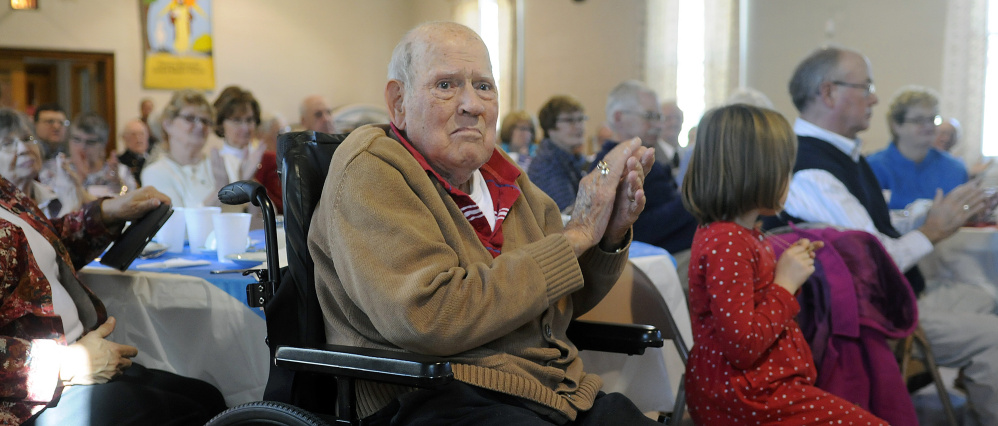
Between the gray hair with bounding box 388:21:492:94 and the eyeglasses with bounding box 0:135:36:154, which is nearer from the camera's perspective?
the gray hair with bounding box 388:21:492:94

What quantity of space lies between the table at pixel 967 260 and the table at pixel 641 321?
1214 mm

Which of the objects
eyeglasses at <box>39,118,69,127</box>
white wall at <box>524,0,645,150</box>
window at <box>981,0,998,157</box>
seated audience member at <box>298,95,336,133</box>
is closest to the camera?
seated audience member at <box>298,95,336,133</box>

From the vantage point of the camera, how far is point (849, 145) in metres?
2.73

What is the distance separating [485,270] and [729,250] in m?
0.65

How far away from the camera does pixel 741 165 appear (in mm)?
1839

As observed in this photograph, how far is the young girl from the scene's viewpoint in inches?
63.6

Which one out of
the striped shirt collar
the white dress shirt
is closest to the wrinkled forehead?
the striped shirt collar

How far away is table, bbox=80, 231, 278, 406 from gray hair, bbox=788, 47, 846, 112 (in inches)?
79.7

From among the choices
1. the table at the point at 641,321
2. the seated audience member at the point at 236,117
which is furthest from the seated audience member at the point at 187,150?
the table at the point at 641,321

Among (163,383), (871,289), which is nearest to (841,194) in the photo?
(871,289)

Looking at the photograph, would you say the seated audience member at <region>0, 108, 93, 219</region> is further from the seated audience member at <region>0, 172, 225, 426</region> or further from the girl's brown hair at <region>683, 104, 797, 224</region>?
the girl's brown hair at <region>683, 104, 797, 224</region>

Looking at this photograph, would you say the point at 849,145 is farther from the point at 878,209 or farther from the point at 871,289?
the point at 871,289

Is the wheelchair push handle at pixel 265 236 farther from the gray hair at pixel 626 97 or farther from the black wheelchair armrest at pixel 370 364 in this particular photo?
the gray hair at pixel 626 97

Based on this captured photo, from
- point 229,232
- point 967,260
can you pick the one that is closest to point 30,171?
point 229,232
